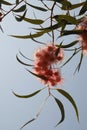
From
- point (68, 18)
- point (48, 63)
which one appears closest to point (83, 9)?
point (68, 18)

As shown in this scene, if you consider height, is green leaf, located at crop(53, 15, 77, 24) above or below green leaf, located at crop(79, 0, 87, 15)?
below

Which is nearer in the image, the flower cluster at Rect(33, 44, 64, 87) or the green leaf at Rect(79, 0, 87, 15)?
the flower cluster at Rect(33, 44, 64, 87)

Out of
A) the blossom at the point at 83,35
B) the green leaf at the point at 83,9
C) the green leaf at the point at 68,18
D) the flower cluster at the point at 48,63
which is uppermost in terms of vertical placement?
the green leaf at the point at 83,9

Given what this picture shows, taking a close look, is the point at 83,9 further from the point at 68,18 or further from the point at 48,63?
the point at 48,63

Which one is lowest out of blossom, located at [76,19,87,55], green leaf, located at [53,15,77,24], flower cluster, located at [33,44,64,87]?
flower cluster, located at [33,44,64,87]

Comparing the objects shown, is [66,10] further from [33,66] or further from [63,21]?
[33,66]

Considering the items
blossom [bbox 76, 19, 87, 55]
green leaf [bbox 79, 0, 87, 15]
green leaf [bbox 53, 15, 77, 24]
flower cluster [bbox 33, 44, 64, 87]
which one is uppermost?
green leaf [bbox 79, 0, 87, 15]

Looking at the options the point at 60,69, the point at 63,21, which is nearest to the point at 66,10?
the point at 63,21

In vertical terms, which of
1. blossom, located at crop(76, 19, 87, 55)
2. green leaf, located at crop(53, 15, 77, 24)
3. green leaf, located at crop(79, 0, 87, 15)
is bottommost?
blossom, located at crop(76, 19, 87, 55)

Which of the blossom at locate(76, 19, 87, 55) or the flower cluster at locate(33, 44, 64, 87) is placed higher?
the blossom at locate(76, 19, 87, 55)
